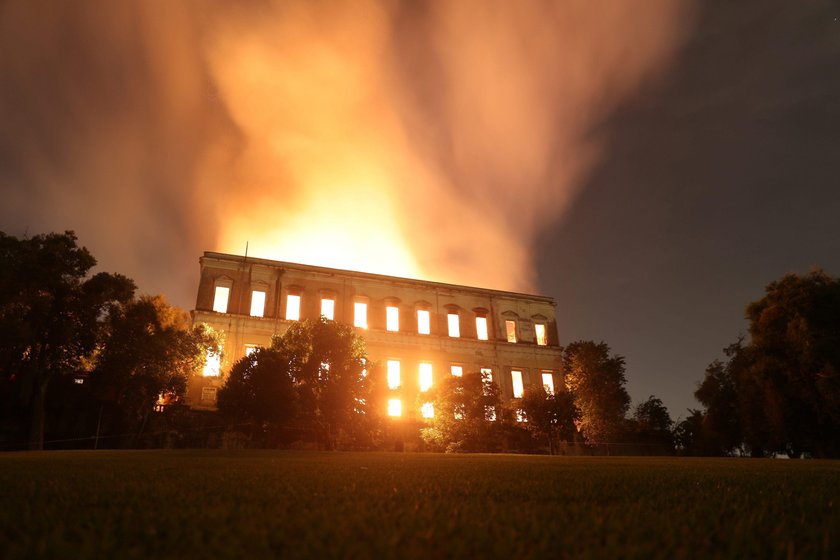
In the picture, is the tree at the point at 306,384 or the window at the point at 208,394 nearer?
the tree at the point at 306,384

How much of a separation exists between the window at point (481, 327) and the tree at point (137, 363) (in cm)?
2606

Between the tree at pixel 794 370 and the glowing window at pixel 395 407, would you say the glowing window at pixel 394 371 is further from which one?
the tree at pixel 794 370

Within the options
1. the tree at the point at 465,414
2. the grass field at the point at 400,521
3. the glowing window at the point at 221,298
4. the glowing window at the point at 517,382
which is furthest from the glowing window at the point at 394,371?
the grass field at the point at 400,521

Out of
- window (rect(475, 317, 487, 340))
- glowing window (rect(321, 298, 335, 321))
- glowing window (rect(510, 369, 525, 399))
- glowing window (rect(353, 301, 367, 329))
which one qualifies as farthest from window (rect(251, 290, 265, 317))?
glowing window (rect(510, 369, 525, 399))

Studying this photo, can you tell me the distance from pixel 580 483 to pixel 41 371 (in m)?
30.0

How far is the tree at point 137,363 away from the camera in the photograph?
2778 cm

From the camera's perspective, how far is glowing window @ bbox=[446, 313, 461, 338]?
46.7 metres

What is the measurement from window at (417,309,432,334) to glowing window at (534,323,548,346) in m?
11.3

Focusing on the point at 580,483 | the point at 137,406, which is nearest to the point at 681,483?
→ the point at 580,483

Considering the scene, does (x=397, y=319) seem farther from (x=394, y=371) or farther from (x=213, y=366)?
(x=213, y=366)

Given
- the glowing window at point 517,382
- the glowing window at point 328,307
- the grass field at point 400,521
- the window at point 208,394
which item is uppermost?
the glowing window at point 328,307

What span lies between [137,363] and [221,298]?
1222 centimetres

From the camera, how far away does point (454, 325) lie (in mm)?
47125

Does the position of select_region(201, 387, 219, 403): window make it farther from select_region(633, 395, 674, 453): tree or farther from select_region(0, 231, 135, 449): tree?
select_region(633, 395, 674, 453): tree
